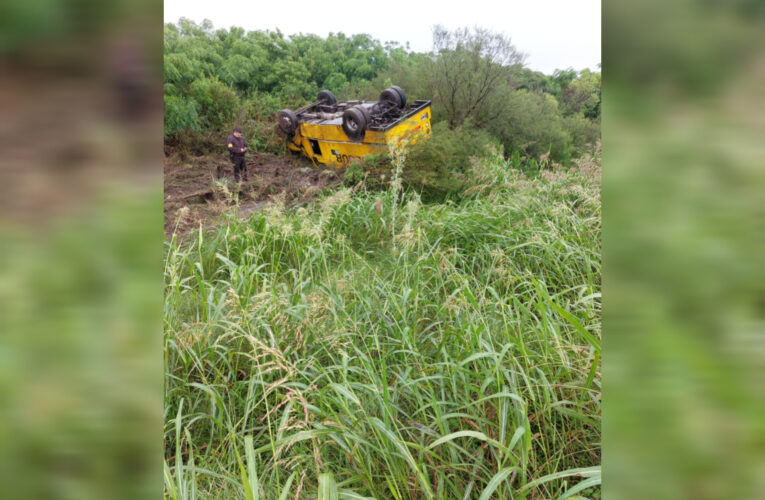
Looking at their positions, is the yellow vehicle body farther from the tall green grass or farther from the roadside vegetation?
the tall green grass

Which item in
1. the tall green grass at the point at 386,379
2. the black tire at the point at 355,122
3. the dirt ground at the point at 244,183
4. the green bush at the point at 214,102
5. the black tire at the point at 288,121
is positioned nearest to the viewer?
the tall green grass at the point at 386,379

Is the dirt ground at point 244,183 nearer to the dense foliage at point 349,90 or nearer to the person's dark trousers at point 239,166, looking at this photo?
the person's dark trousers at point 239,166

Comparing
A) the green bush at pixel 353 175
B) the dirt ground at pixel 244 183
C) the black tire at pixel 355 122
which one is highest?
the black tire at pixel 355 122

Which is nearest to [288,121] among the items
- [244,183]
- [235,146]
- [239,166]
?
[239,166]

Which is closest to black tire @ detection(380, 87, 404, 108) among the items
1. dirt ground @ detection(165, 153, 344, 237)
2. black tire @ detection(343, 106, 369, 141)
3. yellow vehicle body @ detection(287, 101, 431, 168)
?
yellow vehicle body @ detection(287, 101, 431, 168)

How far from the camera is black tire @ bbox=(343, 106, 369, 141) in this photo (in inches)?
345

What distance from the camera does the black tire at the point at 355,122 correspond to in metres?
8.77

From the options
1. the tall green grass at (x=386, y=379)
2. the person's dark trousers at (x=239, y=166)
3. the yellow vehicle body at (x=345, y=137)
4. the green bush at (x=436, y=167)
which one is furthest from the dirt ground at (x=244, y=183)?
the tall green grass at (x=386, y=379)
